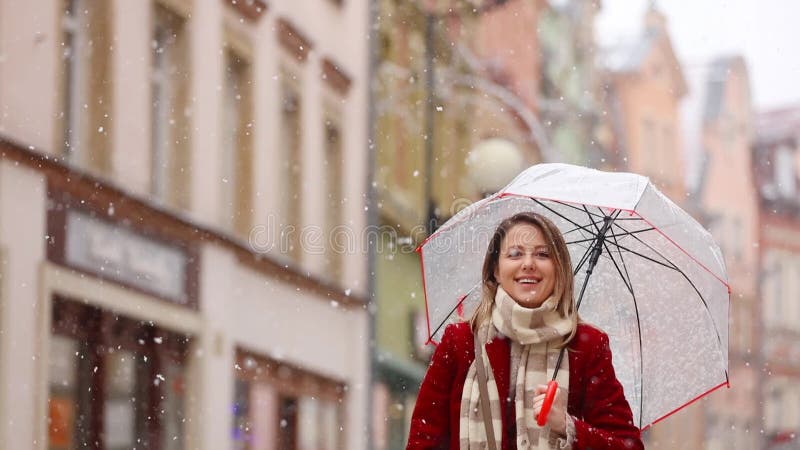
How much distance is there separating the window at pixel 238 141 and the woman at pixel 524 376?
432 inches

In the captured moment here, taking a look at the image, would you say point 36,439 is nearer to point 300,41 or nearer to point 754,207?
point 300,41

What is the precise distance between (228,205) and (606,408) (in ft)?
36.6

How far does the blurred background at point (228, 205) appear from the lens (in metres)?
10.6

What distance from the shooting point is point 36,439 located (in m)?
10.1

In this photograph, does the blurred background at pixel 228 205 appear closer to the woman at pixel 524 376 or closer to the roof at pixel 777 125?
the woman at pixel 524 376

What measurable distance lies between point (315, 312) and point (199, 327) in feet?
10.1

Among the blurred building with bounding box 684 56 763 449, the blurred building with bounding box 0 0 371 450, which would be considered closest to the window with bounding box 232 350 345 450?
the blurred building with bounding box 0 0 371 450

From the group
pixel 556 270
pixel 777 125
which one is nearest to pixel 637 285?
pixel 556 270

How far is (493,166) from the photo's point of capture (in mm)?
11703

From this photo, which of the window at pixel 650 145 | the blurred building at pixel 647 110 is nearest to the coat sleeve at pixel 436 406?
the blurred building at pixel 647 110

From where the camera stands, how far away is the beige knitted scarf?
3518 mm

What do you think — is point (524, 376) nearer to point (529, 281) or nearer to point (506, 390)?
point (506, 390)

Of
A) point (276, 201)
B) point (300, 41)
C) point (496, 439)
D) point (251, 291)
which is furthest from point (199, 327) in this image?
point (496, 439)

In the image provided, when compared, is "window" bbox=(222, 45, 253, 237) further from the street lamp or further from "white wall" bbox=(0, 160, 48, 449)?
"white wall" bbox=(0, 160, 48, 449)
